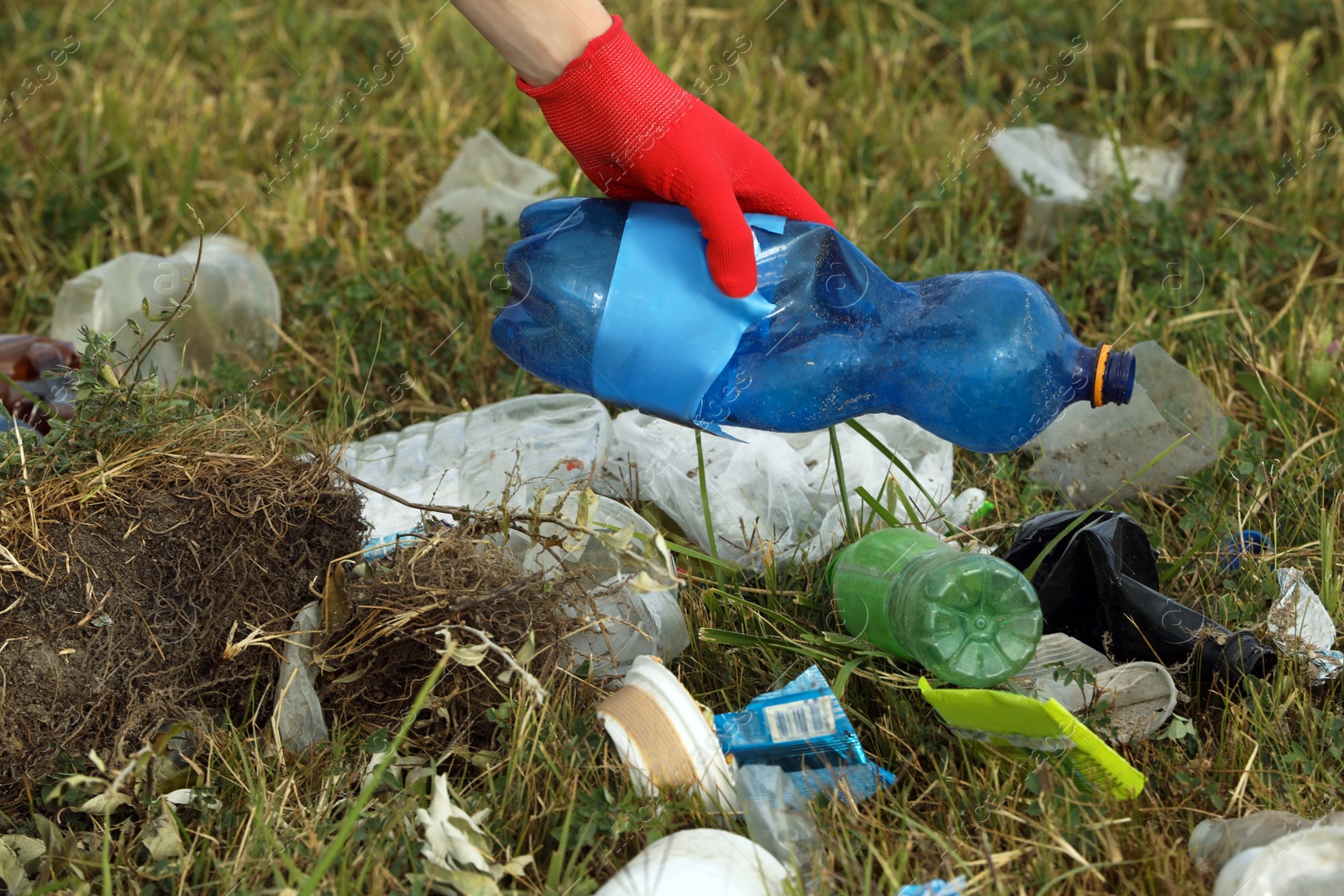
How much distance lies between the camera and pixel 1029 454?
7.09 feet

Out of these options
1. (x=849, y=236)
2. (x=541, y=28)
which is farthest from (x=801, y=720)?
(x=849, y=236)

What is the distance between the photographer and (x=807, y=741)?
1.48m

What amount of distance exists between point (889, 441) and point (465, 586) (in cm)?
97

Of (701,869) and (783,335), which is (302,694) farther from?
(783,335)

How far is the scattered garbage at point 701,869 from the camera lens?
1248 mm

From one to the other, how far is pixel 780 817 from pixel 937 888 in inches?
7.9

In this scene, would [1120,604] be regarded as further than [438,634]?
Yes

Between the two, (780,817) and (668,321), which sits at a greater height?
(668,321)

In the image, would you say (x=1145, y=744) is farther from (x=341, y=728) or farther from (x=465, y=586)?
(x=341, y=728)

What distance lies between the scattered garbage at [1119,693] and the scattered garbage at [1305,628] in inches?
8.0

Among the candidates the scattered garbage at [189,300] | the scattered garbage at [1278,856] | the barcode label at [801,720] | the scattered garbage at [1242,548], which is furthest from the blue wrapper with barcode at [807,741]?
the scattered garbage at [189,300]

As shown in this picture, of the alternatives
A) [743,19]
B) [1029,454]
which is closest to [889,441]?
[1029,454]

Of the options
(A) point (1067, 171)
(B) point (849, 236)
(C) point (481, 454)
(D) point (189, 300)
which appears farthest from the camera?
(A) point (1067, 171)

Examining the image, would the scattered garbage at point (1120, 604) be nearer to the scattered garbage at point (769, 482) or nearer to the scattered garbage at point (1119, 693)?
the scattered garbage at point (1119, 693)
